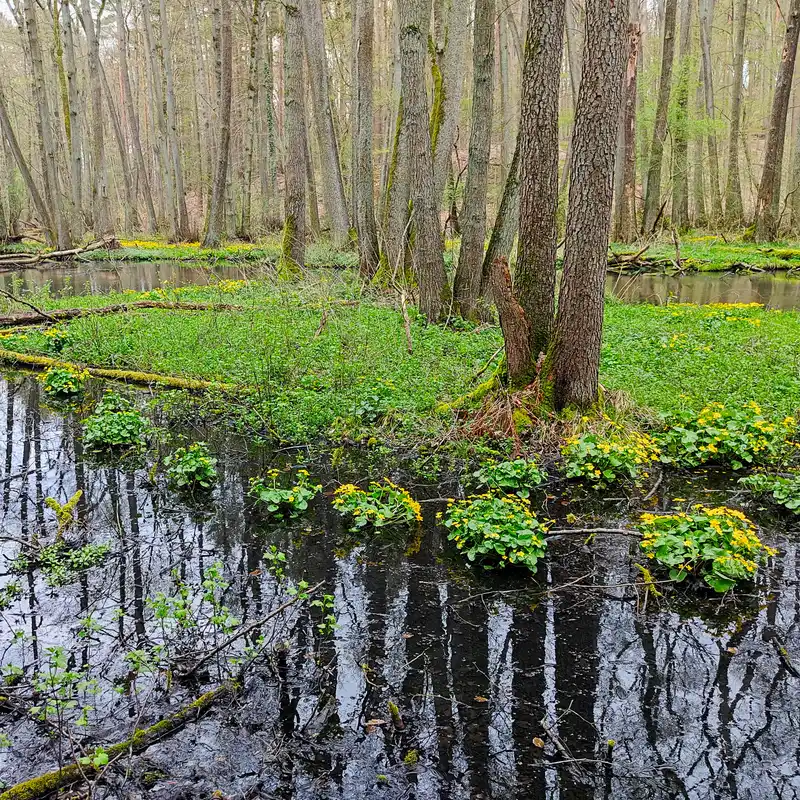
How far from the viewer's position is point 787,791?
122 inches

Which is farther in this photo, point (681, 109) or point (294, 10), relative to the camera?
point (681, 109)

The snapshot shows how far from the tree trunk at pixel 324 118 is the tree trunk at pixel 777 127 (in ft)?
45.1

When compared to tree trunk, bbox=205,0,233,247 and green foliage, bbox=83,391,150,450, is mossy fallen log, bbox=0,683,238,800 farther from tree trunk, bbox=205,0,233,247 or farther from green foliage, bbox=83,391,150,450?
tree trunk, bbox=205,0,233,247

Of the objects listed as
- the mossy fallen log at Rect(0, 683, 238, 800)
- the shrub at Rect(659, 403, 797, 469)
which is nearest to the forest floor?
the shrub at Rect(659, 403, 797, 469)

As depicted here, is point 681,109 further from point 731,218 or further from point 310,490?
point 310,490

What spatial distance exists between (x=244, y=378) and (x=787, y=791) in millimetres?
7383

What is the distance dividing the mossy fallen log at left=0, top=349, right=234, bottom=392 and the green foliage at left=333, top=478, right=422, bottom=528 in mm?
3337

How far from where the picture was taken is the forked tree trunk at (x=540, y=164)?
7.17 m

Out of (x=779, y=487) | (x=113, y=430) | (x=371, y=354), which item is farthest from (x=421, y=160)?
(x=779, y=487)

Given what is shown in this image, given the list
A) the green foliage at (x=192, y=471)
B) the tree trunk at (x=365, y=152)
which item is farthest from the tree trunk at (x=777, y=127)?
the green foliage at (x=192, y=471)

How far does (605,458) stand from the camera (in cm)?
643

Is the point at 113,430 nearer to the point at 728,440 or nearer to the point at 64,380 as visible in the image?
the point at 64,380

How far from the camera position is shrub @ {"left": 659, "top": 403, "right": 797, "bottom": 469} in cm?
663

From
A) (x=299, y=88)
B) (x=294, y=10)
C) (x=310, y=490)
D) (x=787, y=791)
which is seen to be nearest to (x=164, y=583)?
(x=310, y=490)
